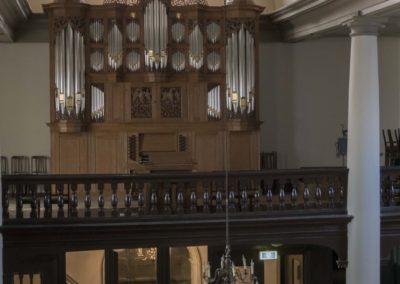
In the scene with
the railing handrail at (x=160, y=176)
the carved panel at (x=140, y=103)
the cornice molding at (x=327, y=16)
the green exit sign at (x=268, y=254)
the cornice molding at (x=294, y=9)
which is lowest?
the green exit sign at (x=268, y=254)

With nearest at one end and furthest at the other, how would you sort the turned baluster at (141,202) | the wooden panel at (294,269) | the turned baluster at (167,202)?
the turned baluster at (141,202) < the turned baluster at (167,202) < the wooden panel at (294,269)

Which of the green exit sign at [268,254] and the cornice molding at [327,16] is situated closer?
the cornice molding at [327,16]

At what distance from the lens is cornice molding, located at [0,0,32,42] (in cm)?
1329

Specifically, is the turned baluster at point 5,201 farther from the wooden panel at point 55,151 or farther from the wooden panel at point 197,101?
the wooden panel at point 197,101

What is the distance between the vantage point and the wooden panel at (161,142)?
15211 millimetres

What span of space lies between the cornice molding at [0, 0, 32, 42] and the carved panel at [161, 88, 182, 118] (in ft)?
9.84

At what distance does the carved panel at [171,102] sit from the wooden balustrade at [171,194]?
2.74 meters

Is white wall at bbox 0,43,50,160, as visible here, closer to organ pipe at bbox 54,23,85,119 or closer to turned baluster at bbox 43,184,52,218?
organ pipe at bbox 54,23,85,119

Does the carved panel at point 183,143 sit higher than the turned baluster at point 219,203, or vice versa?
the carved panel at point 183,143

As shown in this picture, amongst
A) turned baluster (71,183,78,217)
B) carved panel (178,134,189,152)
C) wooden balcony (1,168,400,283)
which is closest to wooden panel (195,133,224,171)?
carved panel (178,134,189,152)

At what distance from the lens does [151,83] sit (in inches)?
597

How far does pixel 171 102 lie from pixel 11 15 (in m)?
3.42

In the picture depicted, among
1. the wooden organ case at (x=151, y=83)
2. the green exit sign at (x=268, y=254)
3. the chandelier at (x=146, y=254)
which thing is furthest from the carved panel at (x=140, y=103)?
the green exit sign at (x=268, y=254)

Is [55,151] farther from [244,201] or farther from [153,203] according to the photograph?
[244,201]
